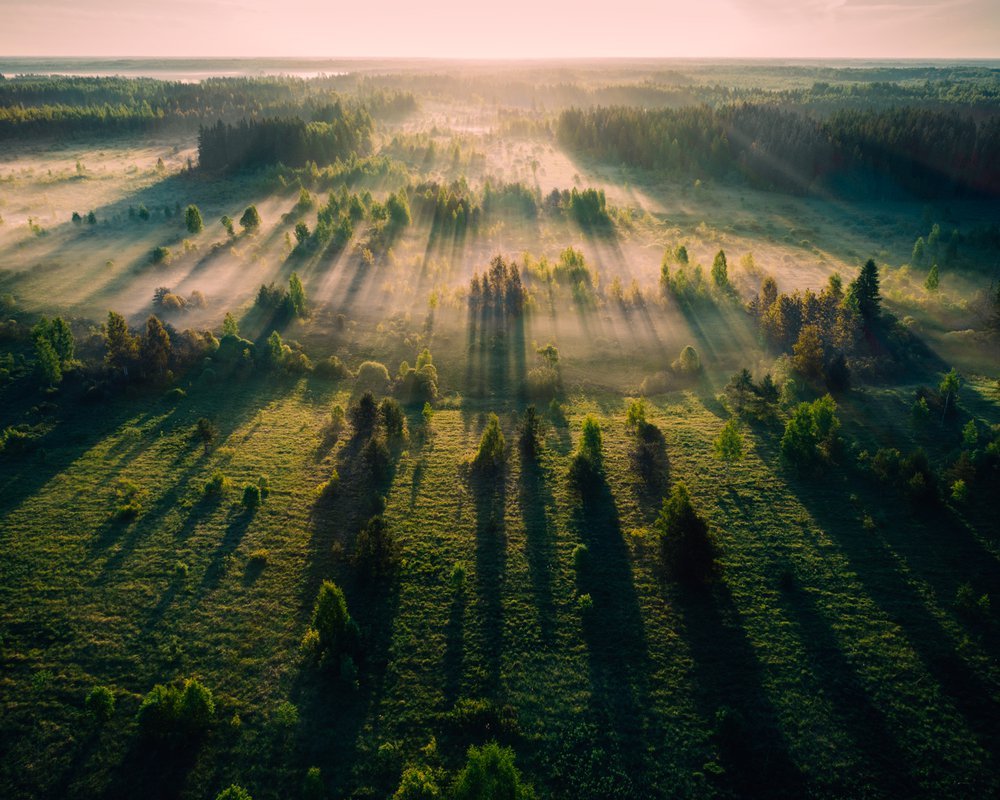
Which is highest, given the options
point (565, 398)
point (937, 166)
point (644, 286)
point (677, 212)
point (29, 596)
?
point (937, 166)

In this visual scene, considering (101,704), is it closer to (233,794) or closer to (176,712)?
(176,712)

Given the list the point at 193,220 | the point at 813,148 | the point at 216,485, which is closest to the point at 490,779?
the point at 216,485

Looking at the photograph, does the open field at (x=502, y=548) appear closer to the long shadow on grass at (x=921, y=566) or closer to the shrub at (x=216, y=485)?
the long shadow on grass at (x=921, y=566)

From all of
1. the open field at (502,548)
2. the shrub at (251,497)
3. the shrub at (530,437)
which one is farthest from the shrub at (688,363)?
the shrub at (251,497)

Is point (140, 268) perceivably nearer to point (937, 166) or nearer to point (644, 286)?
point (644, 286)

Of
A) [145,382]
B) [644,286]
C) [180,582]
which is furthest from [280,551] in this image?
[644,286]

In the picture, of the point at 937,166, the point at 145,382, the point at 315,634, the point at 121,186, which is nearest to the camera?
the point at 315,634
